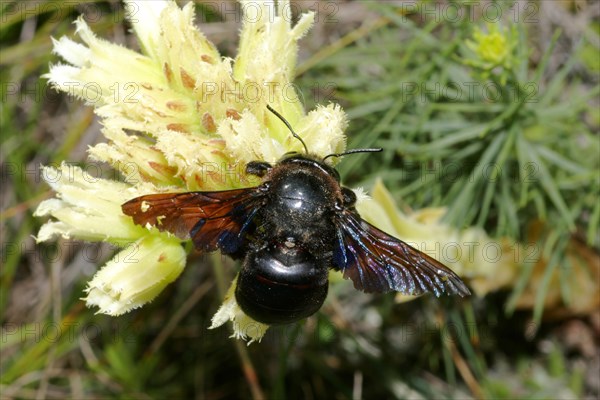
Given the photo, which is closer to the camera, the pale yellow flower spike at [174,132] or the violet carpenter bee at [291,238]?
the violet carpenter bee at [291,238]

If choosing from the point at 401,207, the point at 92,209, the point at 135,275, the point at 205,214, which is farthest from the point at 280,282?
the point at 401,207

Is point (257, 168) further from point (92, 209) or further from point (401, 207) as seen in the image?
point (401, 207)

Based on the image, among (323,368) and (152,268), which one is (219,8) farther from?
(152,268)

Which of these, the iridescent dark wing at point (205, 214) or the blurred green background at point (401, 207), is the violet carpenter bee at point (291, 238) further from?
the blurred green background at point (401, 207)

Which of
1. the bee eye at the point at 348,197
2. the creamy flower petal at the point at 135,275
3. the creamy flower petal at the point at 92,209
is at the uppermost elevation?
the bee eye at the point at 348,197

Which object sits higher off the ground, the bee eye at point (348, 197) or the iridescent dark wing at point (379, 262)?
the bee eye at point (348, 197)

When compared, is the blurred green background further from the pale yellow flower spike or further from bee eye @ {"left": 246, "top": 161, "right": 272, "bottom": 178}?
bee eye @ {"left": 246, "top": 161, "right": 272, "bottom": 178}

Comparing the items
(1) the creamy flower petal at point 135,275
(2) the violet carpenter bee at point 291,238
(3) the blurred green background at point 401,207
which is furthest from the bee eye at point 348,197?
(3) the blurred green background at point 401,207

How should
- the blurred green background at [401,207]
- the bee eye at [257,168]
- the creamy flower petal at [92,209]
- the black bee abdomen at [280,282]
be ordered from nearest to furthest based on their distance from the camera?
1. the black bee abdomen at [280,282]
2. the bee eye at [257,168]
3. the creamy flower petal at [92,209]
4. the blurred green background at [401,207]

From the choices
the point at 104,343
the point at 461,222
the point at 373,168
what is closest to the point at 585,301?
the point at 461,222
